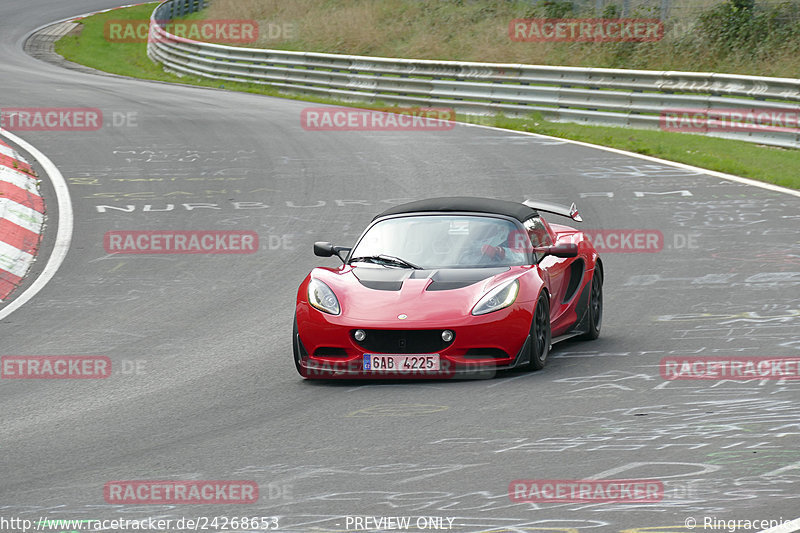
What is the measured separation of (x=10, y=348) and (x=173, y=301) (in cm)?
197

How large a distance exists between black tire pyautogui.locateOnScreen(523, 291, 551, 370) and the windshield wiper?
1.00 metres

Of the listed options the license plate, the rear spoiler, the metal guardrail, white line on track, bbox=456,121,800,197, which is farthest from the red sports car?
the metal guardrail

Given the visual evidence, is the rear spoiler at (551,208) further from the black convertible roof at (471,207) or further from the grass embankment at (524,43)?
the grass embankment at (524,43)

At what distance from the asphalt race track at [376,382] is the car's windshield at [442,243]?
98 cm

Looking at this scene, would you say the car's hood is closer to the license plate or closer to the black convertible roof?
the license plate

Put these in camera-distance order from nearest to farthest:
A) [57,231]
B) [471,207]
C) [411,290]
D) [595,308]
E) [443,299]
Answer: [443,299], [411,290], [471,207], [595,308], [57,231]

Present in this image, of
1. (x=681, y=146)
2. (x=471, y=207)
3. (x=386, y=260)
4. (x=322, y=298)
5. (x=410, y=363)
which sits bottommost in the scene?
(x=681, y=146)

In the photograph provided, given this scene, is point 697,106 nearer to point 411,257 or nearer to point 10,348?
point 411,257

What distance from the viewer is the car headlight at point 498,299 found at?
8625 mm

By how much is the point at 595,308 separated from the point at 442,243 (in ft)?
5.27

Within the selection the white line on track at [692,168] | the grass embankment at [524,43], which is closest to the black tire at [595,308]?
the white line on track at [692,168]

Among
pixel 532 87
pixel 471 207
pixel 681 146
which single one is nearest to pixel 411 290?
pixel 471 207

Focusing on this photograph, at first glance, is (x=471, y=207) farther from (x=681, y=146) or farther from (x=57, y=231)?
(x=681, y=146)

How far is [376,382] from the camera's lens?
8.75 m
